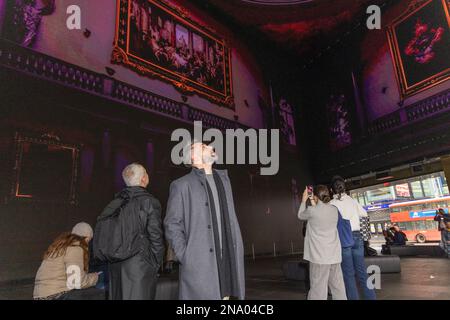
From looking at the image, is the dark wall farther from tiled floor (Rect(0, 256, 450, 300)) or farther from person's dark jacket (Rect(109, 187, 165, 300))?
person's dark jacket (Rect(109, 187, 165, 300))

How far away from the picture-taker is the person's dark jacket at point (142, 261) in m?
2.14

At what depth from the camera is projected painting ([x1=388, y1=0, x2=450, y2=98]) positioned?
8539mm

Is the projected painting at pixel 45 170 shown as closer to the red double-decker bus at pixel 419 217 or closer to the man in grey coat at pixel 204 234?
the man in grey coat at pixel 204 234

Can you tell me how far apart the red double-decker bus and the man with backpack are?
14137 mm

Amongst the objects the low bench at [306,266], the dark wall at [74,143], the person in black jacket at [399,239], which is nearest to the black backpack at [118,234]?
the low bench at [306,266]

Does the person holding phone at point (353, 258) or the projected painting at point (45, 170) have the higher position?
the projected painting at point (45, 170)

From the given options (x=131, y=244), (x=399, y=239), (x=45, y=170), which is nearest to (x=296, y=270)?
(x=131, y=244)

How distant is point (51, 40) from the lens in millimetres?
6004

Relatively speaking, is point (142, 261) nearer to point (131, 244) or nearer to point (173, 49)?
point (131, 244)

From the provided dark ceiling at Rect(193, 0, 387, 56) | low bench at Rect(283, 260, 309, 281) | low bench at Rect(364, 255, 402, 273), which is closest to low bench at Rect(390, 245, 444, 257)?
low bench at Rect(364, 255, 402, 273)

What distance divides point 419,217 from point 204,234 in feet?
51.6

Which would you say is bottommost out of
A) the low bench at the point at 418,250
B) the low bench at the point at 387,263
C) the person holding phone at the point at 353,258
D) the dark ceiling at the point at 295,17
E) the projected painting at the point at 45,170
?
the low bench at the point at 418,250

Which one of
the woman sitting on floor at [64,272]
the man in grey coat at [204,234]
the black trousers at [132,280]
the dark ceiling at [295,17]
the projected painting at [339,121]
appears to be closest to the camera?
the man in grey coat at [204,234]
